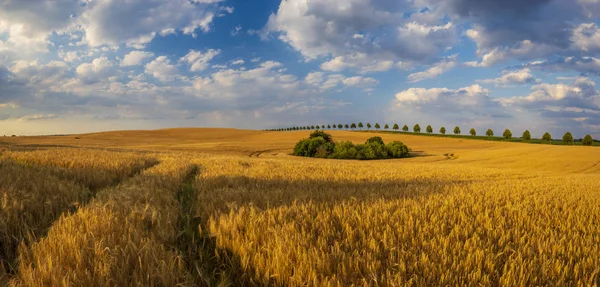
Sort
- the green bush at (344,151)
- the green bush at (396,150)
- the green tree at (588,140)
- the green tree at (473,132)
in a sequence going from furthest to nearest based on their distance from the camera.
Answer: the green tree at (473,132) < the green tree at (588,140) < the green bush at (396,150) < the green bush at (344,151)

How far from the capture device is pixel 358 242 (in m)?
3.27

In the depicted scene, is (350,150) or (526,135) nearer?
(350,150)

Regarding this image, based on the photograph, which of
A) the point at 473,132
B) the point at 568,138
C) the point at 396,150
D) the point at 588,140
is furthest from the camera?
the point at 473,132

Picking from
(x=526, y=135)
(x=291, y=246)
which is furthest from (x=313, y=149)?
(x=526, y=135)

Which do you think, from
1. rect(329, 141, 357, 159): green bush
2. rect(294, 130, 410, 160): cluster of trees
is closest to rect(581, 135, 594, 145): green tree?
rect(294, 130, 410, 160): cluster of trees

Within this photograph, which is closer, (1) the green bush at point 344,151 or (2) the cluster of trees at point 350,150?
(1) the green bush at point 344,151

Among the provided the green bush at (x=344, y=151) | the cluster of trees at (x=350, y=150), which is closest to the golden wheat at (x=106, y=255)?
the green bush at (x=344, y=151)

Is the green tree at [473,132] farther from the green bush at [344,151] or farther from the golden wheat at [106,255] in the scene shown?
the golden wheat at [106,255]

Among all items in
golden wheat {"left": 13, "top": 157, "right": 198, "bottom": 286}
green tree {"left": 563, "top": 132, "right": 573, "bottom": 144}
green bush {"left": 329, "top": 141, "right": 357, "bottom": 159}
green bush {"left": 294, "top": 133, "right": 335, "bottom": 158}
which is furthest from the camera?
green tree {"left": 563, "top": 132, "right": 573, "bottom": 144}

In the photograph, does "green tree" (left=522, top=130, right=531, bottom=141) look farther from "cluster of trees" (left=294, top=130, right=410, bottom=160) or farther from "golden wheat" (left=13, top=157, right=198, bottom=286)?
"golden wheat" (left=13, top=157, right=198, bottom=286)

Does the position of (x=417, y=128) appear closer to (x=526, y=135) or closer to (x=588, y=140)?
(x=526, y=135)

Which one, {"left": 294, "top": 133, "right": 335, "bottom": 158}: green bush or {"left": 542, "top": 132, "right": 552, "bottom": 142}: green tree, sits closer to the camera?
{"left": 294, "top": 133, "right": 335, "bottom": 158}: green bush

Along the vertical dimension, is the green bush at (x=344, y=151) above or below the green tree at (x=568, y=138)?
below

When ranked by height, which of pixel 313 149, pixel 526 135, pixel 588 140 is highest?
pixel 526 135
